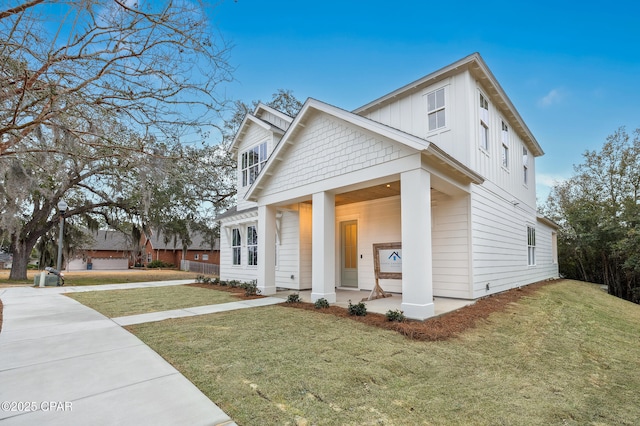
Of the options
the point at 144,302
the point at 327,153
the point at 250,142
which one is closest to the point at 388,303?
the point at 327,153

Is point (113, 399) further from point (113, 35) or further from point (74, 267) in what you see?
point (74, 267)

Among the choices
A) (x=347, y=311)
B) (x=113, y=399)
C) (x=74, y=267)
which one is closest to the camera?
(x=113, y=399)

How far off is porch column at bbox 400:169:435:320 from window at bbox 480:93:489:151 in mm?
4208

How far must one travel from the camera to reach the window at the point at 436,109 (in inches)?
344

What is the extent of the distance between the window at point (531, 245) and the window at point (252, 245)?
10695 millimetres

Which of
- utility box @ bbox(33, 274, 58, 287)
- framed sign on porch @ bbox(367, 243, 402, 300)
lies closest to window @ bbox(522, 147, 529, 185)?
framed sign on porch @ bbox(367, 243, 402, 300)

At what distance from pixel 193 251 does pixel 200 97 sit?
1439 inches

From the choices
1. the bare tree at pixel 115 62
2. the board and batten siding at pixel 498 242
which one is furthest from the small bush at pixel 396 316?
the bare tree at pixel 115 62

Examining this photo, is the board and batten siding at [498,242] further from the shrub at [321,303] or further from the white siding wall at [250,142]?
the white siding wall at [250,142]

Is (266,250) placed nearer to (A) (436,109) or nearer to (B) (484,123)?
(A) (436,109)

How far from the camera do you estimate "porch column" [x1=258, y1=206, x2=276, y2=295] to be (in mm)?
9570

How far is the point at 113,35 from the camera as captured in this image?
142 inches

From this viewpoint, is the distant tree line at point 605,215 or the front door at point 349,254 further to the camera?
the distant tree line at point 605,215

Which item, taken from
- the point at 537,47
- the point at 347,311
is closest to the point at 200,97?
the point at 347,311
